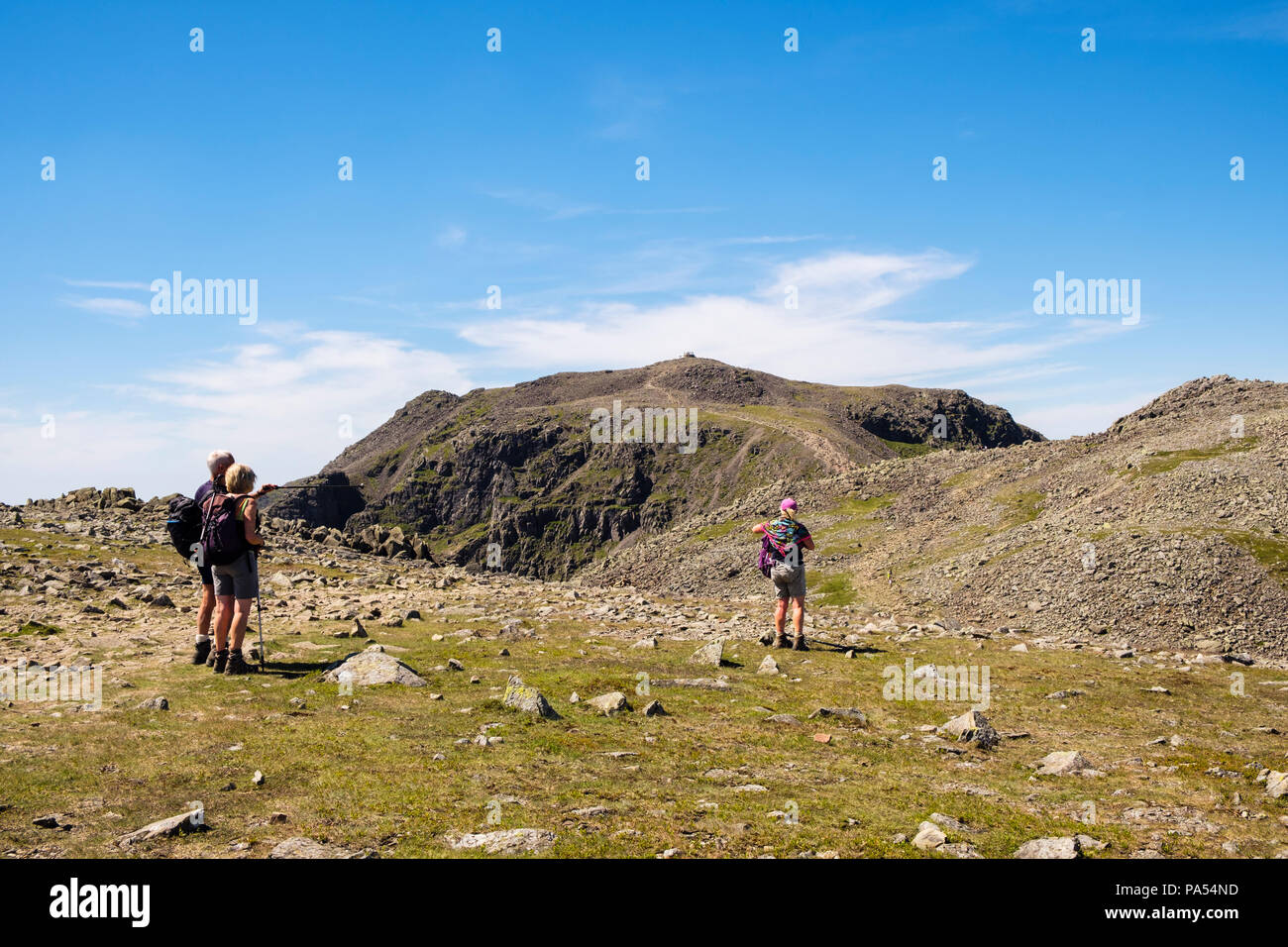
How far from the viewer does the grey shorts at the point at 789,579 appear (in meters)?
19.4

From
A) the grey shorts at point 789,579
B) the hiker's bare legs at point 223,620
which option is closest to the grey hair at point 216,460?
the hiker's bare legs at point 223,620

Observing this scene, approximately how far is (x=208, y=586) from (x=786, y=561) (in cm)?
1315

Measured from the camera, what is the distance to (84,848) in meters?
6.58

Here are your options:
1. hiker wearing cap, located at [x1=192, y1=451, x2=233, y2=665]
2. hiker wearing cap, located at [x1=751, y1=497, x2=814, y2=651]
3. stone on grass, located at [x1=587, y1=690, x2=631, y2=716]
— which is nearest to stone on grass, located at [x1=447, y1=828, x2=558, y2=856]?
stone on grass, located at [x1=587, y1=690, x2=631, y2=716]

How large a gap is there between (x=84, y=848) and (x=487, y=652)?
Result: 11.2 m

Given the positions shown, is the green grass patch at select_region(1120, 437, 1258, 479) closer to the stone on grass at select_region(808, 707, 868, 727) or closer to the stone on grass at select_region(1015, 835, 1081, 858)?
the stone on grass at select_region(808, 707, 868, 727)

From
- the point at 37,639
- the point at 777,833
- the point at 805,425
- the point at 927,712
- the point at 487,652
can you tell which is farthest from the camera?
the point at 805,425

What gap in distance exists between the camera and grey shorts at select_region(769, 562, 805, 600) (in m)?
19.4

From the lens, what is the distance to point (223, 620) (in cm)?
1412

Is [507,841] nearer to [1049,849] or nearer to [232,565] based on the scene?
[1049,849]

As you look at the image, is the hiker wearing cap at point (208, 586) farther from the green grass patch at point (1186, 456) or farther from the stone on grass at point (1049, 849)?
the green grass patch at point (1186, 456)

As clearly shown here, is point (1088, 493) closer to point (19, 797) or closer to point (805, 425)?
point (19, 797)

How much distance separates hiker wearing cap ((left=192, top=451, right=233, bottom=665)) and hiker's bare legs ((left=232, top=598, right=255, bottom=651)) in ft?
3.41

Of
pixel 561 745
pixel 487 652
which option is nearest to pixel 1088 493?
pixel 487 652
